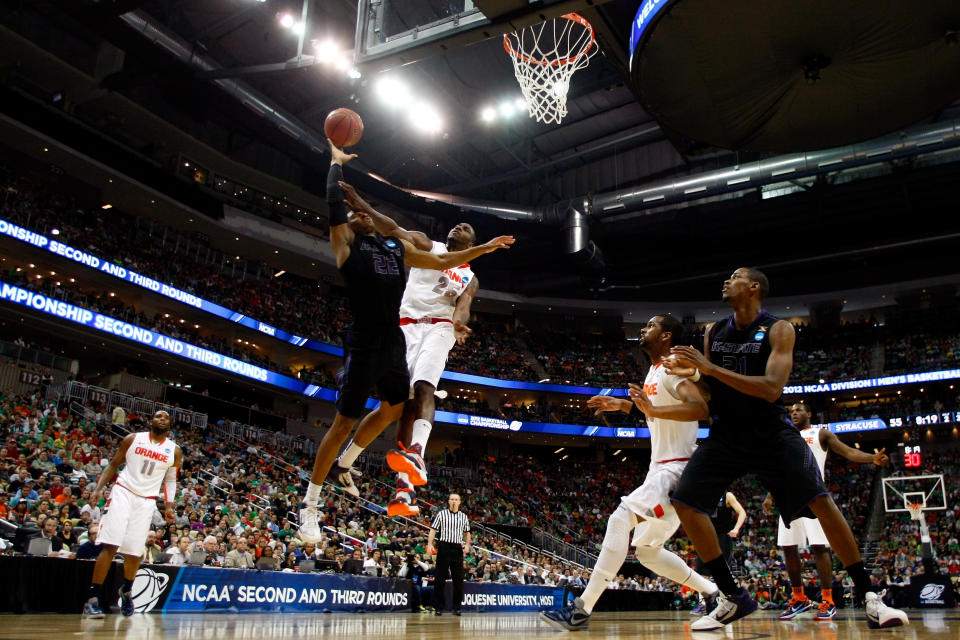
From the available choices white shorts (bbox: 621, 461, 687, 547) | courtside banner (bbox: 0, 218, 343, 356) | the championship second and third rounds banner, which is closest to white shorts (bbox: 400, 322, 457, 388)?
white shorts (bbox: 621, 461, 687, 547)

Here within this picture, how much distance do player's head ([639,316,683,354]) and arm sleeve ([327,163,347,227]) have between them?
251 centimetres

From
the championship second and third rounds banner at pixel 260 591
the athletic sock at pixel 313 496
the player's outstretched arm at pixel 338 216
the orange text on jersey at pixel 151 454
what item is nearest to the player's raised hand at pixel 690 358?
the player's outstretched arm at pixel 338 216

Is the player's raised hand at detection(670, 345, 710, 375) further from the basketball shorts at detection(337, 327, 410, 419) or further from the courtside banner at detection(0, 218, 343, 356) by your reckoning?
the courtside banner at detection(0, 218, 343, 356)

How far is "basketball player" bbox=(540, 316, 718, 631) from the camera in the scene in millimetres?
5020

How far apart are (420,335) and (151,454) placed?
133 inches

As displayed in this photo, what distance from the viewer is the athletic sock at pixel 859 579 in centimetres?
464

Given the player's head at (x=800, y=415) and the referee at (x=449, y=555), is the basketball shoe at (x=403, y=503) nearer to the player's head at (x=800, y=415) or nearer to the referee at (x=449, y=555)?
the player's head at (x=800, y=415)

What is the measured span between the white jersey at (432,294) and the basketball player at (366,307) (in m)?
0.67

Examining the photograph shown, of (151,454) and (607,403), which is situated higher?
(607,403)

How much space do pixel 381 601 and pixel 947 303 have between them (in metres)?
36.0

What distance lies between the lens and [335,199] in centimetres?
507

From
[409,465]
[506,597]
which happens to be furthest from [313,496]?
[506,597]

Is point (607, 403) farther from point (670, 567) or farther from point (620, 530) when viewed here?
point (670, 567)

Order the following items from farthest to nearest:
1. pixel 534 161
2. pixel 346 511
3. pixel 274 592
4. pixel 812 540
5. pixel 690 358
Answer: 1. pixel 534 161
2. pixel 346 511
3. pixel 274 592
4. pixel 812 540
5. pixel 690 358
